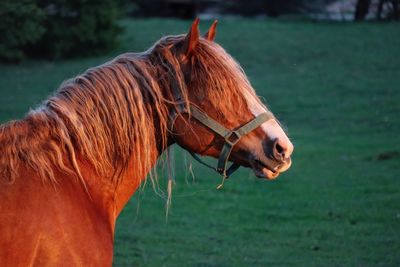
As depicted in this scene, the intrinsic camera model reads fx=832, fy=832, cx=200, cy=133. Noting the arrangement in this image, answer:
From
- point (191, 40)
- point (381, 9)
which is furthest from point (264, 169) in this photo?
point (381, 9)

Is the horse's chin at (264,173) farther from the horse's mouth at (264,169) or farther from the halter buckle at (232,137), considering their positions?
the halter buckle at (232,137)

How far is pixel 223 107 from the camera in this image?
3908 mm

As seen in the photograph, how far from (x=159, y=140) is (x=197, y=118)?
0.74 ft

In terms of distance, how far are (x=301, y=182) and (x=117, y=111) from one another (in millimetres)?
8172

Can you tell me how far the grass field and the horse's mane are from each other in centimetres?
58

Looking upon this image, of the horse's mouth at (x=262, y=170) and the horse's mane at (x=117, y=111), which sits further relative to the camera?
the horse's mouth at (x=262, y=170)

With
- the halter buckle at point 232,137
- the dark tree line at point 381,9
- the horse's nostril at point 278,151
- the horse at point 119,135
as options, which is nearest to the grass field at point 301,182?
the horse at point 119,135

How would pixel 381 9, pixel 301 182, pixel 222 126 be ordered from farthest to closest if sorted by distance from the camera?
pixel 381 9
pixel 301 182
pixel 222 126

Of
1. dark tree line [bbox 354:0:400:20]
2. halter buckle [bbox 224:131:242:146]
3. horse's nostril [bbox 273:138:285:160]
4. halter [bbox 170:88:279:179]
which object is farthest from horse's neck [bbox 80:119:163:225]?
dark tree line [bbox 354:0:400:20]

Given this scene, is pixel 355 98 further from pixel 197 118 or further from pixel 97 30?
pixel 197 118

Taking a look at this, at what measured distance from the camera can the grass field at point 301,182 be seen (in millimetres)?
8211

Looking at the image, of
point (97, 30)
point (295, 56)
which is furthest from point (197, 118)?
point (97, 30)

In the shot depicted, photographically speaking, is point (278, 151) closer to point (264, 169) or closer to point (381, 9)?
point (264, 169)

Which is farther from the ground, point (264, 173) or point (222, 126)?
point (222, 126)
